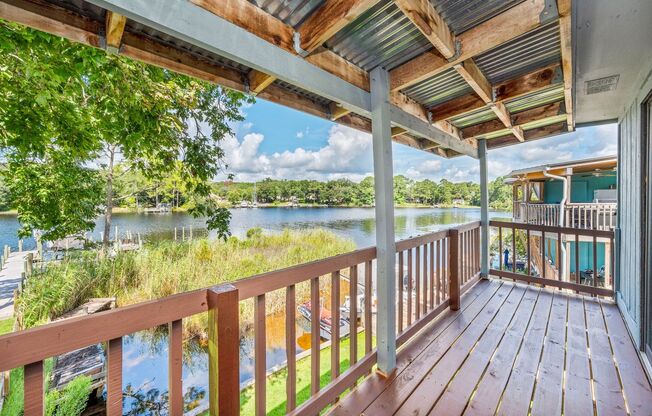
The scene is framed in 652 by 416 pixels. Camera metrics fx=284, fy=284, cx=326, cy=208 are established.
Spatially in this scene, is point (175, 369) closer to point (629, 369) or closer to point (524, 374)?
point (524, 374)

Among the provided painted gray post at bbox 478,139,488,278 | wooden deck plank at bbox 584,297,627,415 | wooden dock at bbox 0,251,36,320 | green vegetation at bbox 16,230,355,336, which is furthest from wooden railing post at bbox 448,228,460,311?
wooden dock at bbox 0,251,36,320

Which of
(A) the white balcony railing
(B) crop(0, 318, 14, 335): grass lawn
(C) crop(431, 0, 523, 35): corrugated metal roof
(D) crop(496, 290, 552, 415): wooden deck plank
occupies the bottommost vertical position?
(B) crop(0, 318, 14, 335): grass lawn

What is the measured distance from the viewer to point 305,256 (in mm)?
10055

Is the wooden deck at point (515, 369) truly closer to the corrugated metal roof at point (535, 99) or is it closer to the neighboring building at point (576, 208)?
the corrugated metal roof at point (535, 99)

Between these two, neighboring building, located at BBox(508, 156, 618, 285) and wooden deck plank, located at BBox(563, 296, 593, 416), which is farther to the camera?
neighboring building, located at BBox(508, 156, 618, 285)

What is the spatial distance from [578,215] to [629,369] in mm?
6117

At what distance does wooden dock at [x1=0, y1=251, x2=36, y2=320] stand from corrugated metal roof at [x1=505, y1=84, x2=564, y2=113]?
8756 millimetres

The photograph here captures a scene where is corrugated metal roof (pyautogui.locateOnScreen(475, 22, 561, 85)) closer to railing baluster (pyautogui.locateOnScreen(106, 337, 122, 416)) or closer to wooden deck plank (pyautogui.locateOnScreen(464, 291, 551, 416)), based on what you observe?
wooden deck plank (pyautogui.locateOnScreen(464, 291, 551, 416))

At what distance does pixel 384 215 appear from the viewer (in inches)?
85.0

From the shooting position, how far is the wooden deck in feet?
6.10

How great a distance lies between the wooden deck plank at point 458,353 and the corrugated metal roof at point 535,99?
7.80 feet

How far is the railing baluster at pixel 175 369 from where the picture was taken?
1164 millimetres

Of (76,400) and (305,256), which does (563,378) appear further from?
(305,256)

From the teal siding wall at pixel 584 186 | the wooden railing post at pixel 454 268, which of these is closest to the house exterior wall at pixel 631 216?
the wooden railing post at pixel 454 268
